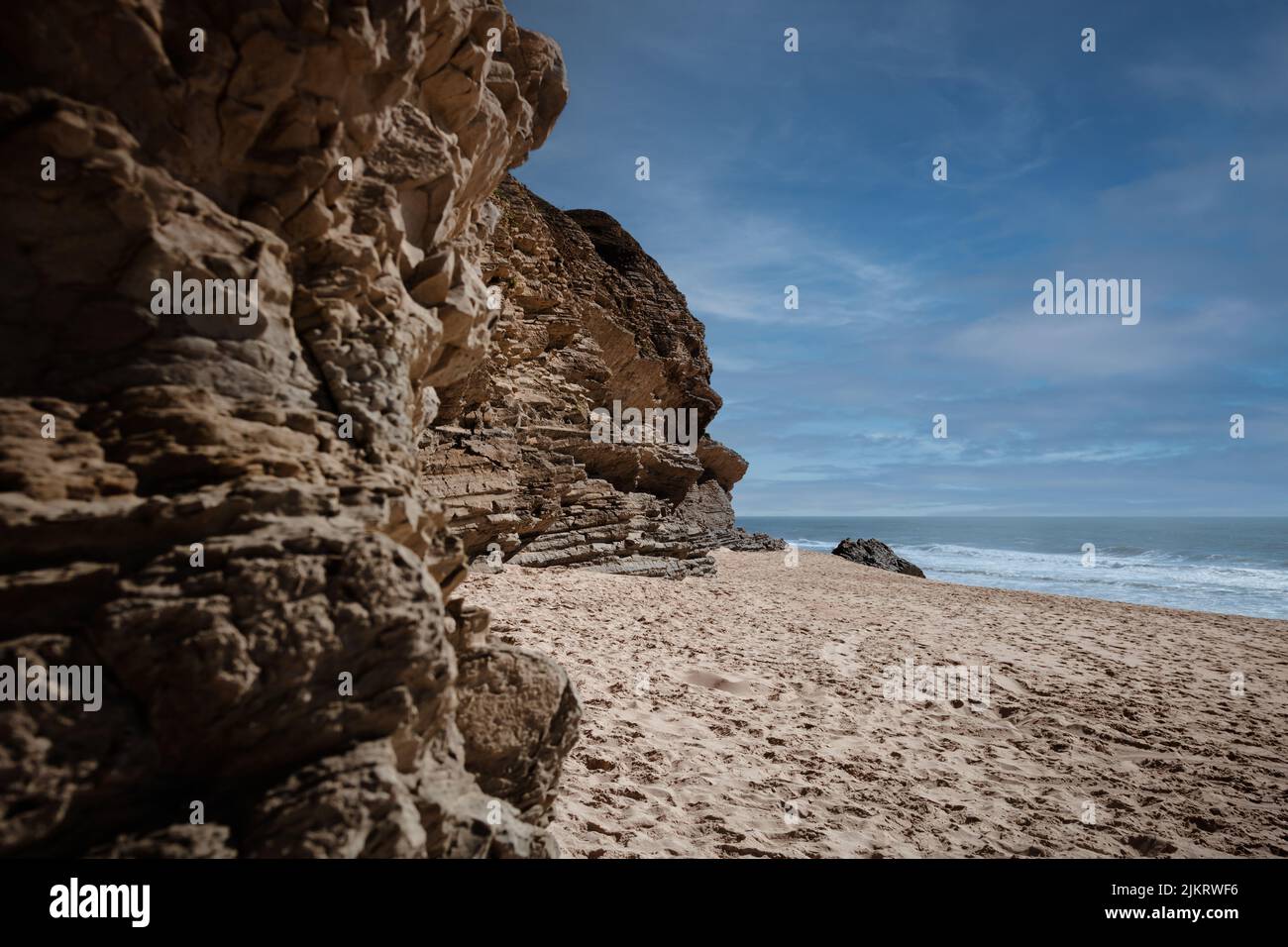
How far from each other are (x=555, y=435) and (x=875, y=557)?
76.4 feet

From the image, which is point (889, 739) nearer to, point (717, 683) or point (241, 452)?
point (717, 683)

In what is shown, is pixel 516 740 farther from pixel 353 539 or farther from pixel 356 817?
pixel 353 539

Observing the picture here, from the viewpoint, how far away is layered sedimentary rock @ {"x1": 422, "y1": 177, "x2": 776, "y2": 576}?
13.7 metres

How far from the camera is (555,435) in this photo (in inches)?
647

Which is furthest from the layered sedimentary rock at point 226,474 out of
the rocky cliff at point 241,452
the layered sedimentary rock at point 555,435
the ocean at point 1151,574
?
the ocean at point 1151,574

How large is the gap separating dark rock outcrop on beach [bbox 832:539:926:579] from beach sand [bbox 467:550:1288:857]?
20.1 metres

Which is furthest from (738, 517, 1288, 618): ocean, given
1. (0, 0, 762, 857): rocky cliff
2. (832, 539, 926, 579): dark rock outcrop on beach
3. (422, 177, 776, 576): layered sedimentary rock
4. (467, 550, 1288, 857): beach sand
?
(0, 0, 762, 857): rocky cliff

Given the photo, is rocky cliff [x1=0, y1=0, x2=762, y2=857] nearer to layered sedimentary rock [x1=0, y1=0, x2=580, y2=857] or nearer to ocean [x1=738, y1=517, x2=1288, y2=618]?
layered sedimentary rock [x1=0, y1=0, x2=580, y2=857]

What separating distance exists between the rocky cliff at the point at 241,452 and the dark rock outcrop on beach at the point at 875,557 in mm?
30779
